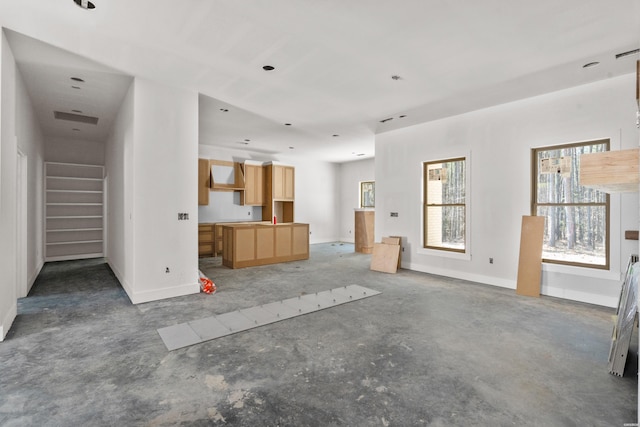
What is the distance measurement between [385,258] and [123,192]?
15.6ft

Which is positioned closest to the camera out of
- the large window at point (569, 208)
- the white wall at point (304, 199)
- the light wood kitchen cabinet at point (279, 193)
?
the large window at point (569, 208)

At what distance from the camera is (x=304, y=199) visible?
35.3ft

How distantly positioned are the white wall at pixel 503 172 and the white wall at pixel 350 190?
3.97 m

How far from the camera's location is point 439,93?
4.55m

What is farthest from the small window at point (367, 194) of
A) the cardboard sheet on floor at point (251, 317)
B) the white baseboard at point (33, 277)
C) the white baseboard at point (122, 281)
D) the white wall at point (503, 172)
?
the white baseboard at point (33, 277)

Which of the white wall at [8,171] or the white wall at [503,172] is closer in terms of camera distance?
the white wall at [8,171]

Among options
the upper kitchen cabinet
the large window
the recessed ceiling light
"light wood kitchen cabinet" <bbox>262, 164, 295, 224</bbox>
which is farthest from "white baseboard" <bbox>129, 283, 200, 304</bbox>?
the large window

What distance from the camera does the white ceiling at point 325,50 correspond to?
268 cm

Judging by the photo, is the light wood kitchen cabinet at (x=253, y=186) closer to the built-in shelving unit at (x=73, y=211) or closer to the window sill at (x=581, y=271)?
the built-in shelving unit at (x=73, y=211)

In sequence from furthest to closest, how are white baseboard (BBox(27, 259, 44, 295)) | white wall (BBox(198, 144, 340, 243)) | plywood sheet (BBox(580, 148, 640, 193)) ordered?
white wall (BBox(198, 144, 340, 243))
white baseboard (BBox(27, 259, 44, 295))
plywood sheet (BBox(580, 148, 640, 193))

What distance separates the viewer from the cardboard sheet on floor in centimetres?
303

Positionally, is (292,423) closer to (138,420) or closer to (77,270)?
(138,420)

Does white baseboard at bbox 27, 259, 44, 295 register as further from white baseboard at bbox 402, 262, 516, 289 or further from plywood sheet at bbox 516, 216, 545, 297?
plywood sheet at bbox 516, 216, 545, 297

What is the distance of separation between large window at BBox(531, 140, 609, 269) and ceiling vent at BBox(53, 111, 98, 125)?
781 centimetres
